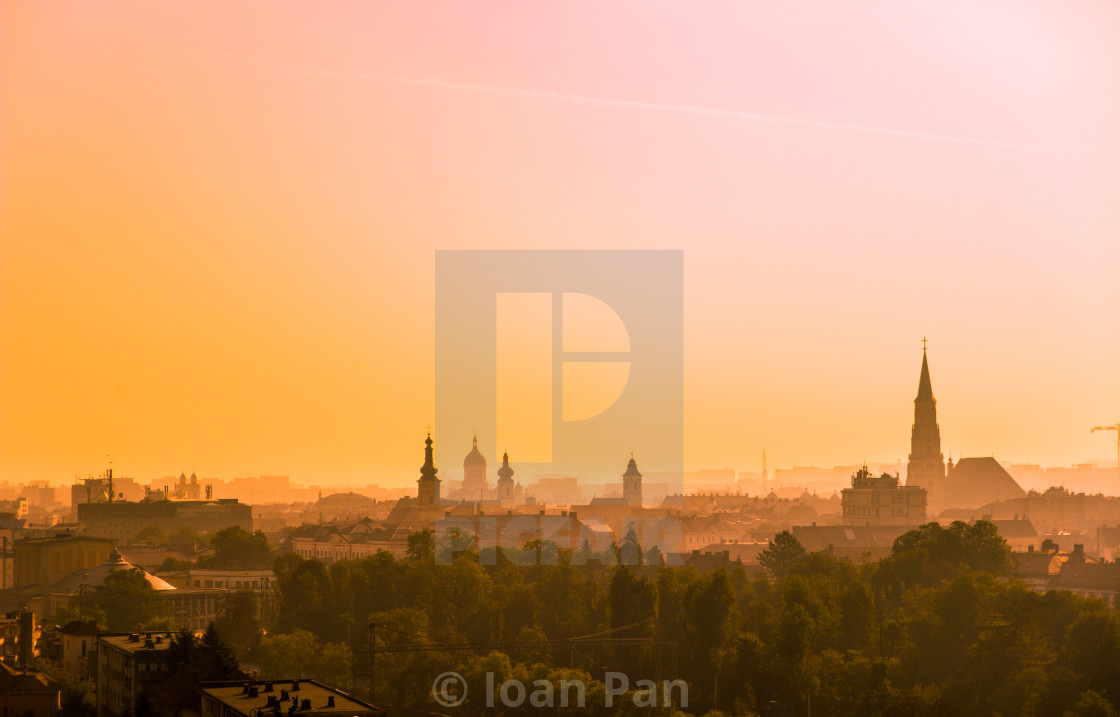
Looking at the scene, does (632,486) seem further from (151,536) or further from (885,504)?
(151,536)

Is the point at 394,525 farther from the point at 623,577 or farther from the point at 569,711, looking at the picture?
the point at 569,711

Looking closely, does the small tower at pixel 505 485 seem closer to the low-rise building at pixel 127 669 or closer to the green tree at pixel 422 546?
the green tree at pixel 422 546

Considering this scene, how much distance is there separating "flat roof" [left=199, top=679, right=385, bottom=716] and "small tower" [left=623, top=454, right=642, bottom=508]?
125m

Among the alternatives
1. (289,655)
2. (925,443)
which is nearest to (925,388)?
(925,443)

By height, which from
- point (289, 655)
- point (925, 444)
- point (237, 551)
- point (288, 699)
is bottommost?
point (289, 655)

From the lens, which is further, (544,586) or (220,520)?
(220,520)

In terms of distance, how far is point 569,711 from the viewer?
45.8m

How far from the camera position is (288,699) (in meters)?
36.2

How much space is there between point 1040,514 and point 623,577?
137 m

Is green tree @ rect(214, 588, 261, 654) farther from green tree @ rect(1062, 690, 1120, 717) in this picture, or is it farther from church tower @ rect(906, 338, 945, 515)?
church tower @ rect(906, 338, 945, 515)

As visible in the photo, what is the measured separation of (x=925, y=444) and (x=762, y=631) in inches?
4829

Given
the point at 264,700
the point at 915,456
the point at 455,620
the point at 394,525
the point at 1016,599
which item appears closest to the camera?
the point at 264,700

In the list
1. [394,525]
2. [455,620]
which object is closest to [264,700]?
[455,620]

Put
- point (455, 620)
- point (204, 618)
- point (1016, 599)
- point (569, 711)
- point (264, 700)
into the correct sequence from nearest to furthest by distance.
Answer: point (264, 700) → point (569, 711) → point (1016, 599) → point (455, 620) → point (204, 618)
